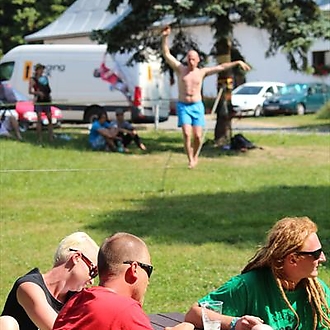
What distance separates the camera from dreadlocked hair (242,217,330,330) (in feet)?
13.9

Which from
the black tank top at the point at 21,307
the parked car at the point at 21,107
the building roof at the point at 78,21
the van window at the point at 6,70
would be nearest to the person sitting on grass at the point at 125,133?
the parked car at the point at 21,107

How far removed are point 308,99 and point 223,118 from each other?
17.2 meters

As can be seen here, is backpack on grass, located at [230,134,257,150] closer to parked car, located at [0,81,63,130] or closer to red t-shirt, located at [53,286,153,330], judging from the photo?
parked car, located at [0,81,63,130]

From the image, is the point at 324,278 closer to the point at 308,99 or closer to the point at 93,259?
the point at 93,259

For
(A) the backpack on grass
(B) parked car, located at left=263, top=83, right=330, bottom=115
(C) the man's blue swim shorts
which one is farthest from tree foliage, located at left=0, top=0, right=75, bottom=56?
(C) the man's blue swim shorts

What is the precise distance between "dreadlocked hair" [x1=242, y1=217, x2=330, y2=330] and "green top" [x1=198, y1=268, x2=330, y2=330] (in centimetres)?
Result: 3

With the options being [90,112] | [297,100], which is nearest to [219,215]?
[90,112]

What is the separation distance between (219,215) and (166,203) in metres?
1.24

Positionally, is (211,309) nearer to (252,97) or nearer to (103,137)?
(103,137)

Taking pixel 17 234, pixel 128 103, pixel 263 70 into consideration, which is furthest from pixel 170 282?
pixel 263 70

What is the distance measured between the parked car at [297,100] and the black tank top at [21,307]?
31.5 m

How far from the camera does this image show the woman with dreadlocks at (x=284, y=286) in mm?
4230

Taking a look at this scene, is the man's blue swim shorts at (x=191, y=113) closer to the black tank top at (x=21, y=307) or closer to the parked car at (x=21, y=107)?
the parked car at (x=21, y=107)

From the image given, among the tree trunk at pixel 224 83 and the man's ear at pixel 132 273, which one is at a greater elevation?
the man's ear at pixel 132 273
